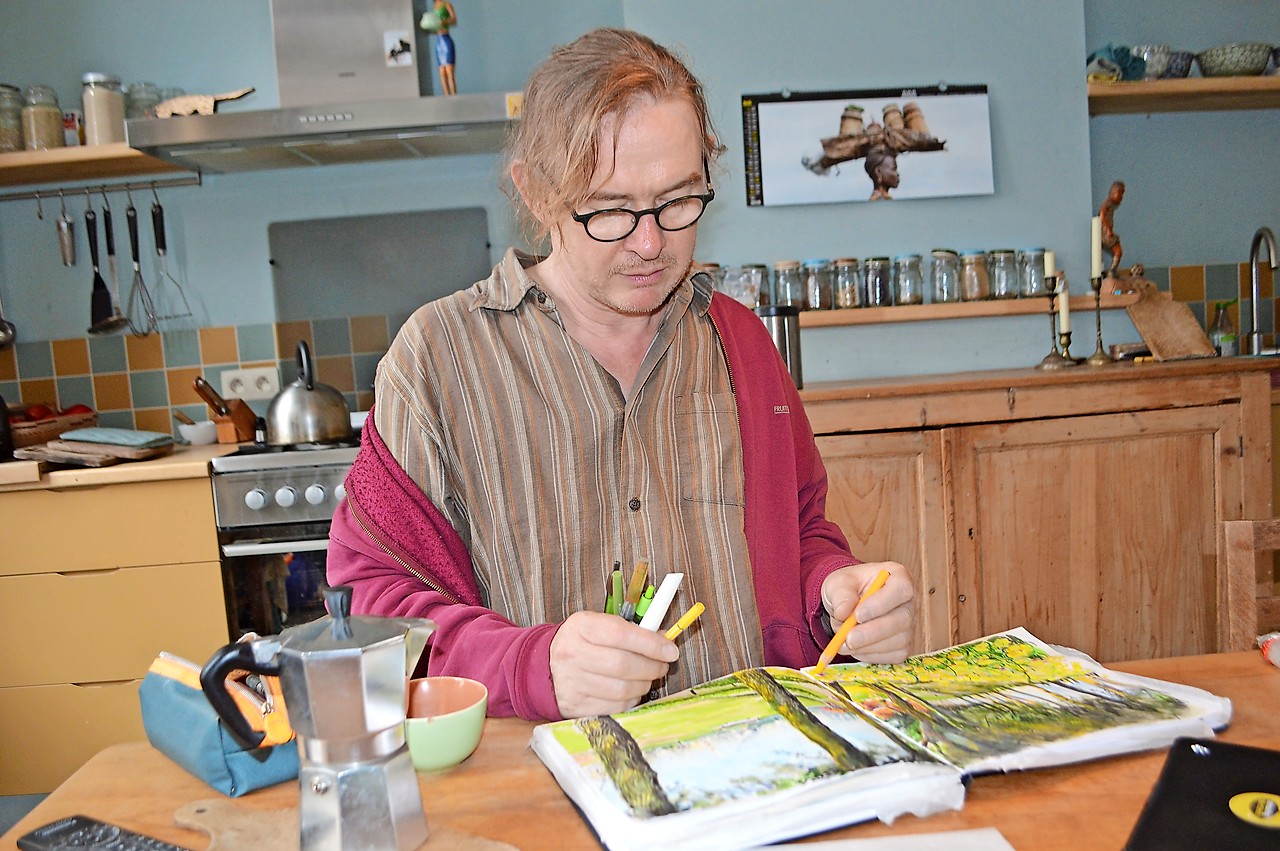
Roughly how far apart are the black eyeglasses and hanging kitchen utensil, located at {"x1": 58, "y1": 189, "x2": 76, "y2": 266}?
276 cm

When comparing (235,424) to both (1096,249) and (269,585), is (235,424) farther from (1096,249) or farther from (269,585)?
(1096,249)

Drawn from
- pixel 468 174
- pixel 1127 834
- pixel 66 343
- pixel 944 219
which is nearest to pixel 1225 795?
pixel 1127 834

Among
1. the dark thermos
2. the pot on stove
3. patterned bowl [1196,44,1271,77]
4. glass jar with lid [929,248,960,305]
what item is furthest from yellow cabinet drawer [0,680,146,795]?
patterned bowl [1196,44,1271,77]

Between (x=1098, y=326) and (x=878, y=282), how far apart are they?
25.3 inches

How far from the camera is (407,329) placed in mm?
1194

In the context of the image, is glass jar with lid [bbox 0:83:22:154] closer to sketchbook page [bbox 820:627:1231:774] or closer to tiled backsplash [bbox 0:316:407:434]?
tiled backsplash [bbox 0:316:407:434]

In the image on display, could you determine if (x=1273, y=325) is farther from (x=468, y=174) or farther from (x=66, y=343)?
(x=66, y=343)

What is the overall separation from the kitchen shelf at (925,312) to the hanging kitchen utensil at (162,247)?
2.05 m

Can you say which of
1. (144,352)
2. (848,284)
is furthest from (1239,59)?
(144,352)

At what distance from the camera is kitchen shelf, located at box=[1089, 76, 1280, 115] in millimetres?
2979

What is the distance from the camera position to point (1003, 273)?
9.73 feet

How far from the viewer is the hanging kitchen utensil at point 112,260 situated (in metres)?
3.16

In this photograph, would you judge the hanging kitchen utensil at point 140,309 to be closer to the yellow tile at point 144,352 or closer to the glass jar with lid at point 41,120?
the yellow tile at point 144,352

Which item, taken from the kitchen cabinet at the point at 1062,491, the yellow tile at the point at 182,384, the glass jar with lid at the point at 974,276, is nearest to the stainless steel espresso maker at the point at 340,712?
the kitchen cabinet at the point at 1062,491
